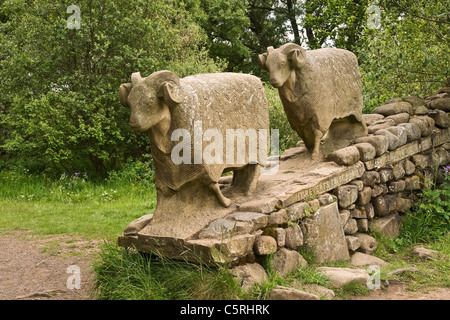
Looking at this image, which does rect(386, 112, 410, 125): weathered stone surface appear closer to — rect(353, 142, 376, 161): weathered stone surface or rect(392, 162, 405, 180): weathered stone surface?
rect(392, 162, 405, 180): weathered stone surface

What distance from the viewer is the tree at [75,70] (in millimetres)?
10938

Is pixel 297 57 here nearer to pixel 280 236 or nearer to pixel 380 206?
pixel 280 236

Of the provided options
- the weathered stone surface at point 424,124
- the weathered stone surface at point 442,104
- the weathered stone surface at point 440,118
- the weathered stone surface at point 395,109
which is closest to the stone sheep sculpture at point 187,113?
the weathered stone surface at point 424,124

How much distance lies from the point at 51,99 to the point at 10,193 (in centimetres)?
237

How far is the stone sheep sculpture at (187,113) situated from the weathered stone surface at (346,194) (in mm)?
1328

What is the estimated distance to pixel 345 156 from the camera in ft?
20.6

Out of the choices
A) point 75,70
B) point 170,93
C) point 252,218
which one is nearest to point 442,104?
point 252,218

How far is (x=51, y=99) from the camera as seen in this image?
11.1 m

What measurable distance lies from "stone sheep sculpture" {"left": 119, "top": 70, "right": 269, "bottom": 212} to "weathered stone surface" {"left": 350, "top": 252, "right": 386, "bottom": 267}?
5.95 ft

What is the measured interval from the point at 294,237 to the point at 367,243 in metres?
1.60

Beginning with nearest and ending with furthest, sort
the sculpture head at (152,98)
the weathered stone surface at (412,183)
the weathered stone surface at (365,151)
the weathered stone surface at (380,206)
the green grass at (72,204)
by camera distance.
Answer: the sculpture head at (152,98)
the weathered stone surface at (365,151)
the weathered stone surface at (380,206)
the weathered stone surface at (412,183)
the green grass at (72,204)

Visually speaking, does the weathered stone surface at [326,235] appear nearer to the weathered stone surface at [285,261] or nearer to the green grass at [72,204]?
the weathered stone surface at [285,261]

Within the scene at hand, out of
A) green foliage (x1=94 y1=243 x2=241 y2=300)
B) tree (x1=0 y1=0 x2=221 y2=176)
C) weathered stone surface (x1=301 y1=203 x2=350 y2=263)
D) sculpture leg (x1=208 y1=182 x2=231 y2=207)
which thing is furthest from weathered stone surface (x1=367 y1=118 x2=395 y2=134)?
tree (x1=0 y1=0 x2=221 y2=176)

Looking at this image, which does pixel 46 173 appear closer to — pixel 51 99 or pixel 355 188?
pixel 51 99
